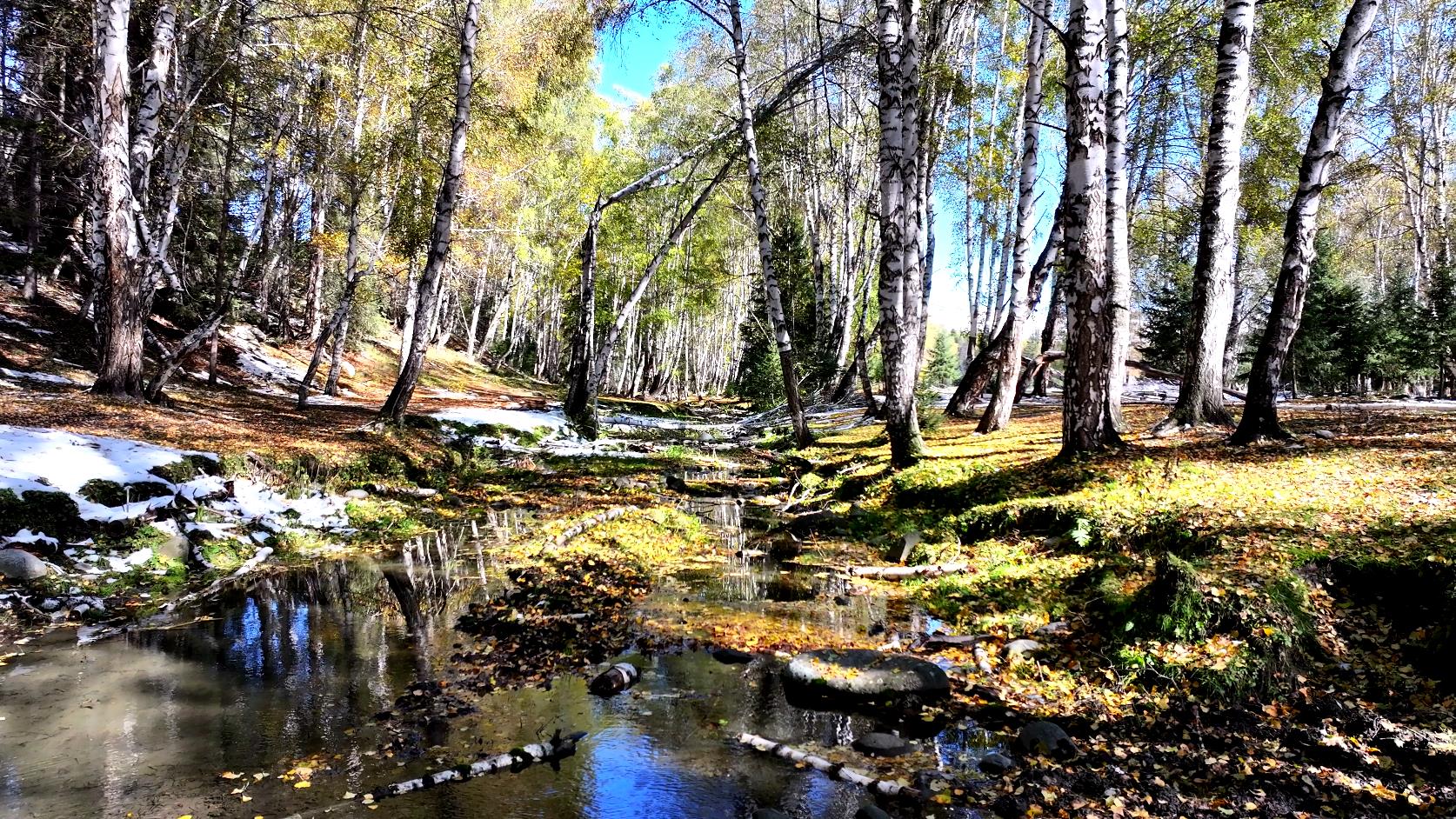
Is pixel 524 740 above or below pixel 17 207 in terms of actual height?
below

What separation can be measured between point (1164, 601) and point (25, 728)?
6.84 metres

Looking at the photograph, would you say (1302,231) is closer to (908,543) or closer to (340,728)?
(908,543)

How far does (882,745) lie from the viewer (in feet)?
12.4

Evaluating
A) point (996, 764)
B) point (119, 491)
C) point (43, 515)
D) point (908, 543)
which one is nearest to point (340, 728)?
point (996, 764)

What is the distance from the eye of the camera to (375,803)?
3.19 m

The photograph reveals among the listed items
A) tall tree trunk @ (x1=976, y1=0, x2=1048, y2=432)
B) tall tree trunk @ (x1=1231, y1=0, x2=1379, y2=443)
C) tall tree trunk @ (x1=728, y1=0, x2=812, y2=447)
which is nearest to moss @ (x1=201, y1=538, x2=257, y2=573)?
tall tree trunk @ (x1=728, y1=0, x2=812, y2=447)

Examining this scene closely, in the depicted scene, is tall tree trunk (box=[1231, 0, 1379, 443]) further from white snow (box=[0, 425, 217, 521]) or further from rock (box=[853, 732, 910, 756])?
white snow (box=[0, 425, 217, 521])

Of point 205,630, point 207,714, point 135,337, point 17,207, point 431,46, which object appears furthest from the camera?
point 17,207

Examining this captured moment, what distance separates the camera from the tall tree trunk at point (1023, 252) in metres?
12.8

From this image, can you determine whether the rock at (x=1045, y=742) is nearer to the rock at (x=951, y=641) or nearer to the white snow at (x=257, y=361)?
the rock at (x=951, y=641)

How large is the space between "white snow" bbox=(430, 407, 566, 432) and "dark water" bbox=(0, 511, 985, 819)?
397 inches

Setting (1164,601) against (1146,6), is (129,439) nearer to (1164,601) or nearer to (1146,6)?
(1164,601)

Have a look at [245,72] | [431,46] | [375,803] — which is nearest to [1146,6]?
[431,46]

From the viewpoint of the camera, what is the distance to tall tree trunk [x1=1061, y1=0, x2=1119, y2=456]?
797 centimetres
